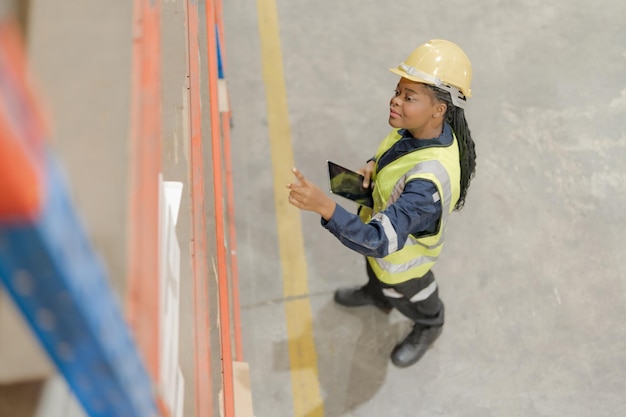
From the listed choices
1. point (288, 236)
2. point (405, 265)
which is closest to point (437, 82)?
point (405, 265)

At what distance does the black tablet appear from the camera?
2.69 meters

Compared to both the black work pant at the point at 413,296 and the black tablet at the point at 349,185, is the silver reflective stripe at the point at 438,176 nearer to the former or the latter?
the black tablet at the point at 349,185

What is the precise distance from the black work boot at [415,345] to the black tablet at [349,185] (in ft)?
3.27

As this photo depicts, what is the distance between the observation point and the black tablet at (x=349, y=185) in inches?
106

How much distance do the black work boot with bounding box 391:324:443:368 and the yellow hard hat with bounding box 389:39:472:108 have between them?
5.11 feet

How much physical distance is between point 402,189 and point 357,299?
1397 mm

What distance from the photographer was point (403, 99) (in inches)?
90.1

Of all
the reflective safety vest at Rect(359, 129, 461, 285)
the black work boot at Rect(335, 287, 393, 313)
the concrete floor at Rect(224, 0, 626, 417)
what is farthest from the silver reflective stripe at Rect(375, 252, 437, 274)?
the concrete floor at Rect(224, 0, 626, 417)

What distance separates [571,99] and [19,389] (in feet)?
14.5

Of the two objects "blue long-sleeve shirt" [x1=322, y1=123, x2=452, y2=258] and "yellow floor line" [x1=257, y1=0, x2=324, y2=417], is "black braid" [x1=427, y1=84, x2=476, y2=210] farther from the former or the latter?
"yellow floor line" [x1=257, y1=0, x2=324, y2=417]

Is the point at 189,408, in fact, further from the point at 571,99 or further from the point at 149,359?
the point at 571,99

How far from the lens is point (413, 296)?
115 inches

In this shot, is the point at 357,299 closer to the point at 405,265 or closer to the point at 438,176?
the point at 405,265

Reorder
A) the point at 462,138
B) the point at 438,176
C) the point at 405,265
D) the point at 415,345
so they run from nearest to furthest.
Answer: the point at 438,176
the point at 462,138
the point at 405,265
the point at 415,345
